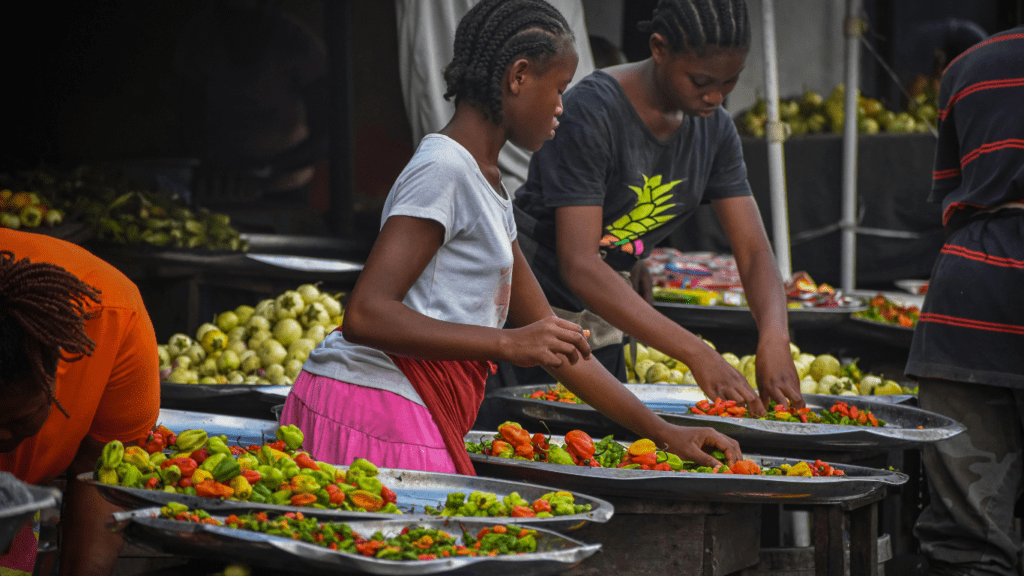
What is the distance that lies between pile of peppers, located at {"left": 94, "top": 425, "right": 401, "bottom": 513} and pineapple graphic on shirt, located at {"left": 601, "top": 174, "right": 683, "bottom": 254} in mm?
1440

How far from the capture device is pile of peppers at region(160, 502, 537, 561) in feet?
4.62

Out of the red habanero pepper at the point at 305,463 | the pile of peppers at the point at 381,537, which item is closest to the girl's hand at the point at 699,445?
the pile of peppers at the point at 381,537

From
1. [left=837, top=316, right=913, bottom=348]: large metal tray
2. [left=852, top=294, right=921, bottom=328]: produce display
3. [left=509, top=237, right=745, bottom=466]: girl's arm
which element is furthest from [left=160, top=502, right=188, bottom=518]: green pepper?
[left=852, top=294, right=921, bottom=328]: produce display

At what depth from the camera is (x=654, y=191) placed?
292 cm

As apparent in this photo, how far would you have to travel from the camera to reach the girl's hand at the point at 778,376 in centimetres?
267

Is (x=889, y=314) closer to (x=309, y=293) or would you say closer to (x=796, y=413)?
(x=796, y=413)

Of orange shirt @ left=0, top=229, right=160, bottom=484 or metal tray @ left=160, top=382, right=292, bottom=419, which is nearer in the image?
orange shirt @ left=0, top=229, right=160, bottom=484

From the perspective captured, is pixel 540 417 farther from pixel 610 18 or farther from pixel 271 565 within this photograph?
pixel 610 18

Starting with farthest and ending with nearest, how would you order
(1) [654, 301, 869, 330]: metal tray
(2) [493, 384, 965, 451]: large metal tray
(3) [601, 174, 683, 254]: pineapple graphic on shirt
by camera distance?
(1) [654, 301, 869, 330]: metal tray → (3) [601, 174, 683, 254]: pineapple graphic on shirt → (2) [493, 384, 965, 451]: large metal tray

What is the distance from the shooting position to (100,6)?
529 centimetres

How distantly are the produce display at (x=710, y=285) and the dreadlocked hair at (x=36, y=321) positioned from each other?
2807mm

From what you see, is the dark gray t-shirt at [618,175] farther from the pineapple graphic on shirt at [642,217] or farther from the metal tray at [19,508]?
the metal tray at [19,508]

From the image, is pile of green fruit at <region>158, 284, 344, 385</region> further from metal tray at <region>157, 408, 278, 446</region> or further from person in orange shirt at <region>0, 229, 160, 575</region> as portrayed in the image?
person in orange shirt at <region>0, 229, 160, 575</region>

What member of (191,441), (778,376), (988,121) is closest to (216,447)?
(191,441)
